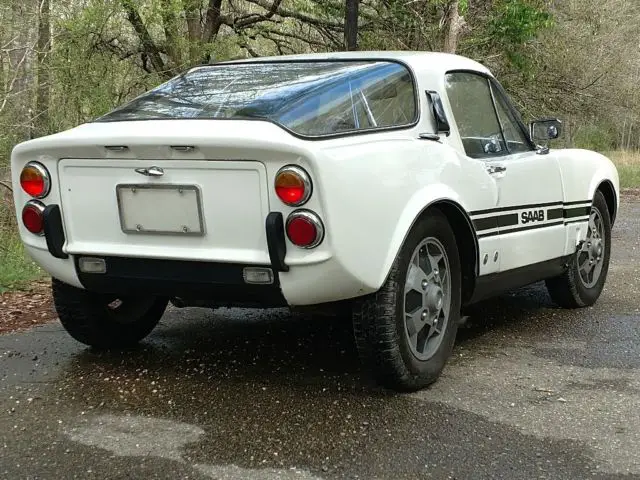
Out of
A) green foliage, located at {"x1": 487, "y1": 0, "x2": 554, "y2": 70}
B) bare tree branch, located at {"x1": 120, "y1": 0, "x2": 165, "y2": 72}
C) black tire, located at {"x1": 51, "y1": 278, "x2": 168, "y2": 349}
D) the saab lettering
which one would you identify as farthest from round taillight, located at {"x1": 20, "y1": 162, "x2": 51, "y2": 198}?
green foliage, located at {"x1": 487, "y1": 0, "x2": 554, "y2": 70}

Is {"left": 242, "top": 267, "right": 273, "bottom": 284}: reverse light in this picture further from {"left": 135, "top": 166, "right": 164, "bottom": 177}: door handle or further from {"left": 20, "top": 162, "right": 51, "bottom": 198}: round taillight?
{"left": 20, "top": 162, "right": 51, "bottom": 198}: round taillight

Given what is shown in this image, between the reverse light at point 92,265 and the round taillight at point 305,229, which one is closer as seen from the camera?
the round taillight at point 305,229

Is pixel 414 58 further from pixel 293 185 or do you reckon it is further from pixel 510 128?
pixel 293 185

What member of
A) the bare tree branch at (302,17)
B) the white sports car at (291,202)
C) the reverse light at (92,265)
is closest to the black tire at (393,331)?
the white sports car at (291,202)

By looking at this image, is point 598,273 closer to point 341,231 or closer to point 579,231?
point 579,231

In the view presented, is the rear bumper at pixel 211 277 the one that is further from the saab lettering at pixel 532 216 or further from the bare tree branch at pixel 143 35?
the bare tree branch at pixel 143 35

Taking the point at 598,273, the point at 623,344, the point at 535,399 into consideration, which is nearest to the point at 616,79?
the point at 598,273

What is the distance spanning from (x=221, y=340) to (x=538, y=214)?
214cm

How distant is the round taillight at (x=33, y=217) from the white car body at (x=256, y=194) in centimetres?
4

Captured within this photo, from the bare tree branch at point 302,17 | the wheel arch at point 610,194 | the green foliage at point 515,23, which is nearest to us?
the wheel arch at point 610,194

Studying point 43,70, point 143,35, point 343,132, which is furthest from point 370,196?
point 143,35

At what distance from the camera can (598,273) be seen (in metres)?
6.09

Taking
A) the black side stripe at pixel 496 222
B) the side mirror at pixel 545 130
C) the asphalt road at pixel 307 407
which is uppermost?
the side mirror at pixel 545 130

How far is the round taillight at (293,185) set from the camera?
10.9 ft
